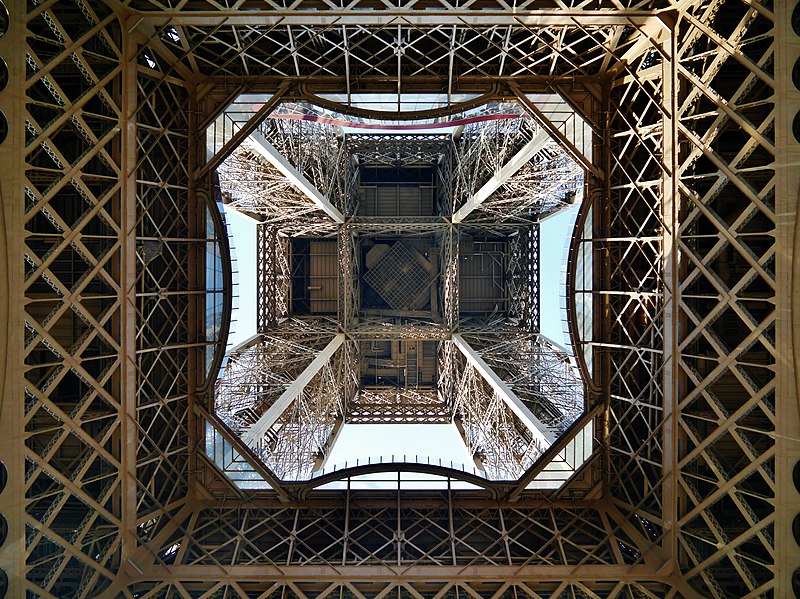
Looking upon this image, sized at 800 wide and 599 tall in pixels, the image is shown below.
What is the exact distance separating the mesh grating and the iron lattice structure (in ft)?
56.2

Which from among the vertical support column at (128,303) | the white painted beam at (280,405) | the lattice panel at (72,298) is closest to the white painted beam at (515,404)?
the white painted beam at (280,405)

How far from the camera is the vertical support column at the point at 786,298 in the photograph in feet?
29.9

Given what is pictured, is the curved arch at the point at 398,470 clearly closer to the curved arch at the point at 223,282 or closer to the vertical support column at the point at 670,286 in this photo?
the curved arch at the point at 223,282

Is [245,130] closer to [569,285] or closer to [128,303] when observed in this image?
A: [128,303]

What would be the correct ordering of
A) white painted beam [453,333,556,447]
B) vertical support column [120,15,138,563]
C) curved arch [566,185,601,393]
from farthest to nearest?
white painted beam [453,333,556,447]
curved arch [566,185,601,393]
vertical support column [120,15,138,563]

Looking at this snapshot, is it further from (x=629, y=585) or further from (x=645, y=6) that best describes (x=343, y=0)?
(x=629, y=585)

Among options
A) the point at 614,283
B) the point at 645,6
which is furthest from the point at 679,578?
the point at 645,6

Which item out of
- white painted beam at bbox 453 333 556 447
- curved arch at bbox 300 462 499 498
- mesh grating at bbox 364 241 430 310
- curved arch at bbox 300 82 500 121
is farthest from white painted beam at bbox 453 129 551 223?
curved arch at bbox 300 462 499 498

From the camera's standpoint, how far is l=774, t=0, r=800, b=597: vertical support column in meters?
9.12

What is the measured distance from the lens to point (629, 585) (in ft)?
39.3

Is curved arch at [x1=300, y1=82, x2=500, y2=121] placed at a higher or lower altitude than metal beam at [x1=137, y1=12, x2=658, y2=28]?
lower

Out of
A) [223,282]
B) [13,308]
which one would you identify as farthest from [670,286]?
[13,308]

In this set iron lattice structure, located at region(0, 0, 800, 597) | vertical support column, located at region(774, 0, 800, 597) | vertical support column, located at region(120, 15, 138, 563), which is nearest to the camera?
vertical support column, located at region(774, 0, 800, 597)

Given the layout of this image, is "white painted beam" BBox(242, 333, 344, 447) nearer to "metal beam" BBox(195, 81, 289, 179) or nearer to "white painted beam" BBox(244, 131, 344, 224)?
"white painted beam" BBox(244, 131, 344, 224)
